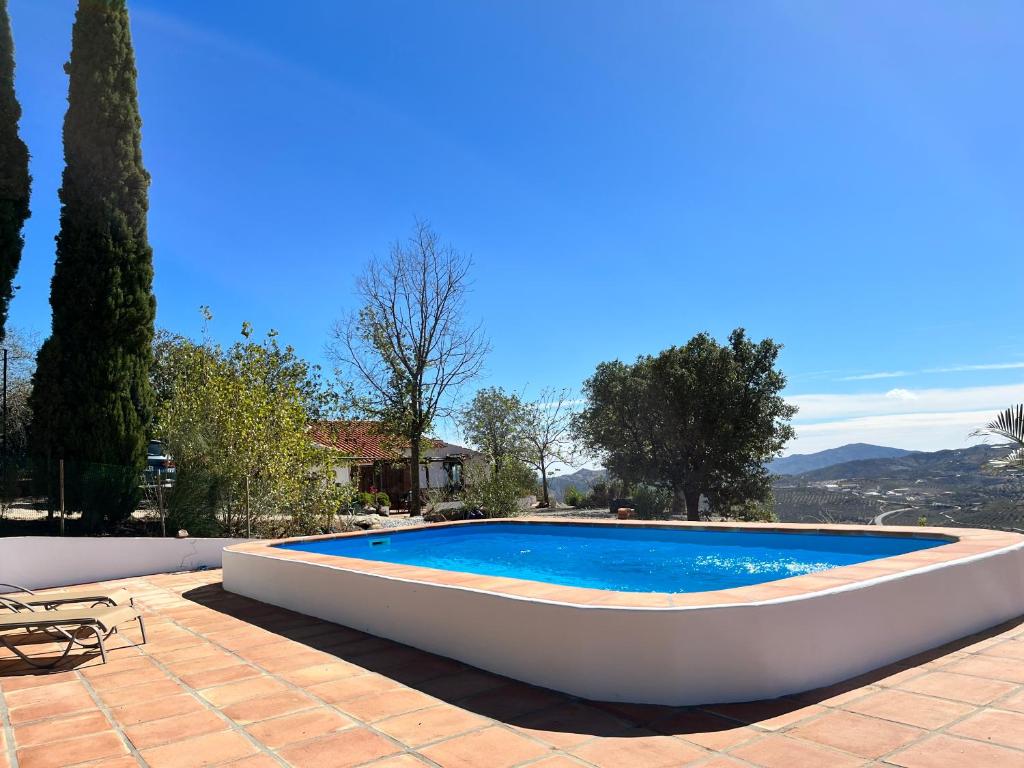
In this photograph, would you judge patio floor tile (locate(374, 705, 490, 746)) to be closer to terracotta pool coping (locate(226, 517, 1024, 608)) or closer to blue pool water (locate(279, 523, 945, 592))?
terracotta pool coping (locate(226, 517, 1024, 608))

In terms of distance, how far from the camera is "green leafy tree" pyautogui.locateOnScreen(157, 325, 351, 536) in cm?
1216

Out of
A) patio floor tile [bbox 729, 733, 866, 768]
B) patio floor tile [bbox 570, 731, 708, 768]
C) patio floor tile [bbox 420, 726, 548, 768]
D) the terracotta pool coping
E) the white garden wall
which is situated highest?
the terracotta pool coping

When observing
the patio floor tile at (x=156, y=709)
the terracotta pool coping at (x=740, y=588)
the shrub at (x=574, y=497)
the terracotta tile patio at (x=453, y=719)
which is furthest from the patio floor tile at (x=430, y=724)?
the shrub at (x=574, y=497)

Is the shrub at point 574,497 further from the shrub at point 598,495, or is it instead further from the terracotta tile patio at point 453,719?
the terracotta tile patio at point 453,719

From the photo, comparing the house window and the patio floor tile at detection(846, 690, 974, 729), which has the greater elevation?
the house window

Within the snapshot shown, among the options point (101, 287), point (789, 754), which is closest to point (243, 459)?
point (101, 287)

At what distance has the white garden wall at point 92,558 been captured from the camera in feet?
30.5

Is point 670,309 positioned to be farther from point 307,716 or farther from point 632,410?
point 307,716

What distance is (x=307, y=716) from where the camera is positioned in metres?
3.91

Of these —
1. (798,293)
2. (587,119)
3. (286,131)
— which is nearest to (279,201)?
(286,131)

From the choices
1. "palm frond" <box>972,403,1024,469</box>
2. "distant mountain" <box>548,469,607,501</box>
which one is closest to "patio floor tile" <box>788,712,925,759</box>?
"palm frond" <box>972,403,1024,469</box>

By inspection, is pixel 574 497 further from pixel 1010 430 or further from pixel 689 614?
pixel 689 614

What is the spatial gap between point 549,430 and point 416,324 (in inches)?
584

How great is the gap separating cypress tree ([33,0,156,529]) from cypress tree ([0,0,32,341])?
47.1 inches
